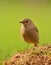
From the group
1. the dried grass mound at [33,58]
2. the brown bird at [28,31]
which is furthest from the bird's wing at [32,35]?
the dried grass mound at [33,58]

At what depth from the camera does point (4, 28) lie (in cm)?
2516

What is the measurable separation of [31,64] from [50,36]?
9654 mm

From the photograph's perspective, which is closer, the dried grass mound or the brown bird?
the dried grass mound

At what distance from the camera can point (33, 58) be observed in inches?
443

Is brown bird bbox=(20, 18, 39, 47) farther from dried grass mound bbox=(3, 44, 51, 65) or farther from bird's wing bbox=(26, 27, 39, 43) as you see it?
dried grass mound bbox=(3, 44, 51, 65)

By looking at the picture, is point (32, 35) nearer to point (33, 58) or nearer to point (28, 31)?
point (28, 31)

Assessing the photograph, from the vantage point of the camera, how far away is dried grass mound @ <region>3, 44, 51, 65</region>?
11.0m

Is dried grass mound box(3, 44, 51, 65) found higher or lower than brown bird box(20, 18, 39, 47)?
lower

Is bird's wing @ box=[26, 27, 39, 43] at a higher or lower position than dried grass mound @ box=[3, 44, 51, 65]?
higher

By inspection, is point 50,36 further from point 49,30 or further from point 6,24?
point 6,24

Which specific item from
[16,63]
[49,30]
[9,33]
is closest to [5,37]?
[9,33]

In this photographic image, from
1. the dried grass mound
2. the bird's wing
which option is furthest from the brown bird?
the dried grass mound

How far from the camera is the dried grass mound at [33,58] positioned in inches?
435

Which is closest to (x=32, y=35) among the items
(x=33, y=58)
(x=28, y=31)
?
(x=28, y=31)
